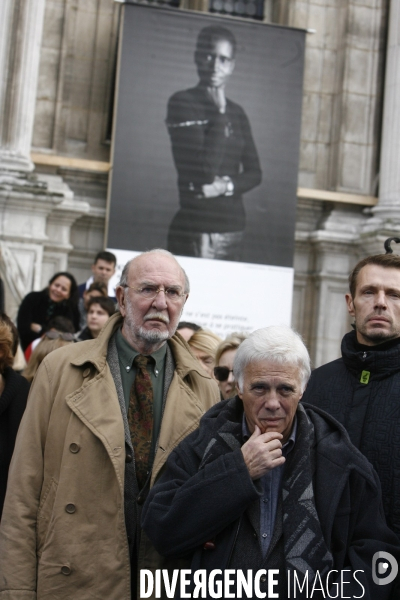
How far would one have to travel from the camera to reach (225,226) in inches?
481

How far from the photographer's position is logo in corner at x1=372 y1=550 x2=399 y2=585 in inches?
125

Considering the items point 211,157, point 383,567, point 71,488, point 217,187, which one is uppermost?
point 211,157

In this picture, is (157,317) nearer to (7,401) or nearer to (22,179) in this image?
(7,401)

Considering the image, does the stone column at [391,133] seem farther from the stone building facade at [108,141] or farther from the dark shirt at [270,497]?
the dark shirt at [270,497]

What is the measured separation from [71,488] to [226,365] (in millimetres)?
2154

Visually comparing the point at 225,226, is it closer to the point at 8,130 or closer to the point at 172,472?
the point at 8,130

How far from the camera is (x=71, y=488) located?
11.7 ft

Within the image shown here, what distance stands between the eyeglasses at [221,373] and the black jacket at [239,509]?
2.19 metres

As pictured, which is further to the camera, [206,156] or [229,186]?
[229,186]

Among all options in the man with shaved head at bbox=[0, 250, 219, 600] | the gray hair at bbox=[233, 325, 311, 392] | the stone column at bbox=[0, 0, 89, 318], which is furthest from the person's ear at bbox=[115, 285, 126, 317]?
the stone column at bbox=[0, 0, 89, 318]

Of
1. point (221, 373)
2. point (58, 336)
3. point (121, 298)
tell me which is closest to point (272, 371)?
point (121, 298)

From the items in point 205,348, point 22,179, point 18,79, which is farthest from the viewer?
point 18,79

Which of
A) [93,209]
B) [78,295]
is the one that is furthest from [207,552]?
[93,209]

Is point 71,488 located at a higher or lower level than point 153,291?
lower
